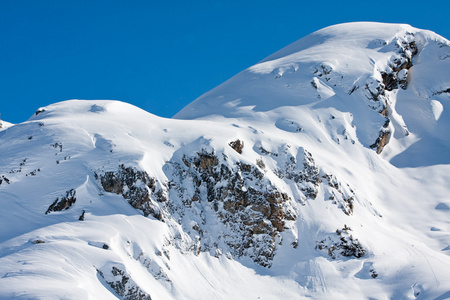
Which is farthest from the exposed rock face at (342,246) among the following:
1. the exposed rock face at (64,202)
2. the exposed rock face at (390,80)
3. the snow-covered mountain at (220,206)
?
the exposed rock face at (390,80)

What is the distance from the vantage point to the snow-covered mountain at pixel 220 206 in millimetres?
24234

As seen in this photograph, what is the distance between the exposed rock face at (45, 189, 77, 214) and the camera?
2616 centimetres

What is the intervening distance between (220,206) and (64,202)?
30.8 feet

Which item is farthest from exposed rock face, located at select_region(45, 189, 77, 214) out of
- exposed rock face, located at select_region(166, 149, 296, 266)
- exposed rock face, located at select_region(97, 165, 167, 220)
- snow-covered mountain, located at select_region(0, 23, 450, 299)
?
exposed rock face, located at select_region(166, 149, 296, 266)

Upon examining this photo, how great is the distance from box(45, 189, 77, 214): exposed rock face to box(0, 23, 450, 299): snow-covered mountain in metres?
0.08

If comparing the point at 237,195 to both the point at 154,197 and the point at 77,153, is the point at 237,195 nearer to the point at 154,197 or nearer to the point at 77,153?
the point at 154,197

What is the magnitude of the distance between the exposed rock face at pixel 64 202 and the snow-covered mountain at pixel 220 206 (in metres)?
0.08

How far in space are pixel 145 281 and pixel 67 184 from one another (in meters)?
7.55

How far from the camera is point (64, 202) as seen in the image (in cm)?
2642

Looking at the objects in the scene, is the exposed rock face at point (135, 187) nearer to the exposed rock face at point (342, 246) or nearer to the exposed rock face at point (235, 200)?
the exposed rock face at point (235, 200)

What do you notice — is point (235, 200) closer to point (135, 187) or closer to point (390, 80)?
point (135, 187)

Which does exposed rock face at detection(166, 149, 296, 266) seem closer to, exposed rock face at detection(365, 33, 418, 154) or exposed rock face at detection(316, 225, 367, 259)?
exposed rock face at detection(316, 225, 367, 259)

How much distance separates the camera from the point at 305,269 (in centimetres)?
2917

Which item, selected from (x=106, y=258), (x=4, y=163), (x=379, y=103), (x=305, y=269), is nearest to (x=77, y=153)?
(x=4, y=163)
